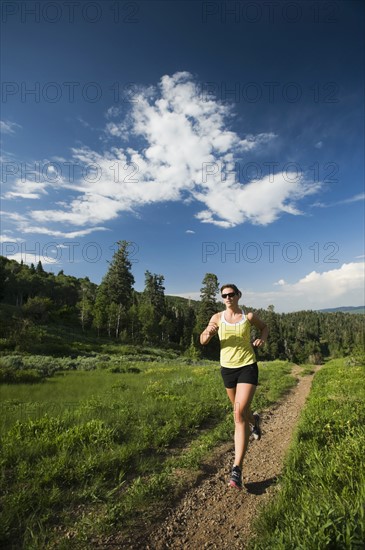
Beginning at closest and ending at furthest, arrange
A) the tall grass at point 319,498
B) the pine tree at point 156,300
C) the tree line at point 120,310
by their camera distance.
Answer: the tall grass at point 319,498
the tree line at point 120,310
the pine tree at point 156,300

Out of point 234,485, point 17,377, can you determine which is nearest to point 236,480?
point 234,485

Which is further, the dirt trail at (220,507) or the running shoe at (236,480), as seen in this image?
the running shoe at (236,480)

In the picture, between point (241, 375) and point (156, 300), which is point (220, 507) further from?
point (156, 300)

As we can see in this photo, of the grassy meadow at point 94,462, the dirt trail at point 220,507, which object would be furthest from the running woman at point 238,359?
the grassy meadow at point 94,462

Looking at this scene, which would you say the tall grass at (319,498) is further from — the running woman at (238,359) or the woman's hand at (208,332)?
the woman's hand at (208,332)

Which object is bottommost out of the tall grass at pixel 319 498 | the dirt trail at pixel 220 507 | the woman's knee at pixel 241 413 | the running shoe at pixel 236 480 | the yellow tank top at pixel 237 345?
the dirt trail at pixel 220 507

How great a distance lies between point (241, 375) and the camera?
4.61m

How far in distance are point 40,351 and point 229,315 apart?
111ft

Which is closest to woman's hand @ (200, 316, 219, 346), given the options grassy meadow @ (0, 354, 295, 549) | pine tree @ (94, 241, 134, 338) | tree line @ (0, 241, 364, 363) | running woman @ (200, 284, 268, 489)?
running woman @ (200, 284, 268, 489)

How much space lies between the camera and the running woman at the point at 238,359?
4406mm

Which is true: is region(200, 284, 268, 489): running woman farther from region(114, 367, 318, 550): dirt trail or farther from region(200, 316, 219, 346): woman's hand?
region(114, 367, 318, 550): dirt trail

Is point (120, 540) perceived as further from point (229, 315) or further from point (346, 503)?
point (229, 315)

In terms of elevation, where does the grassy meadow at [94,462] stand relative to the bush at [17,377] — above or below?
above

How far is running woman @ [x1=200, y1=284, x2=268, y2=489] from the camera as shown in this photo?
4406 millimetres
